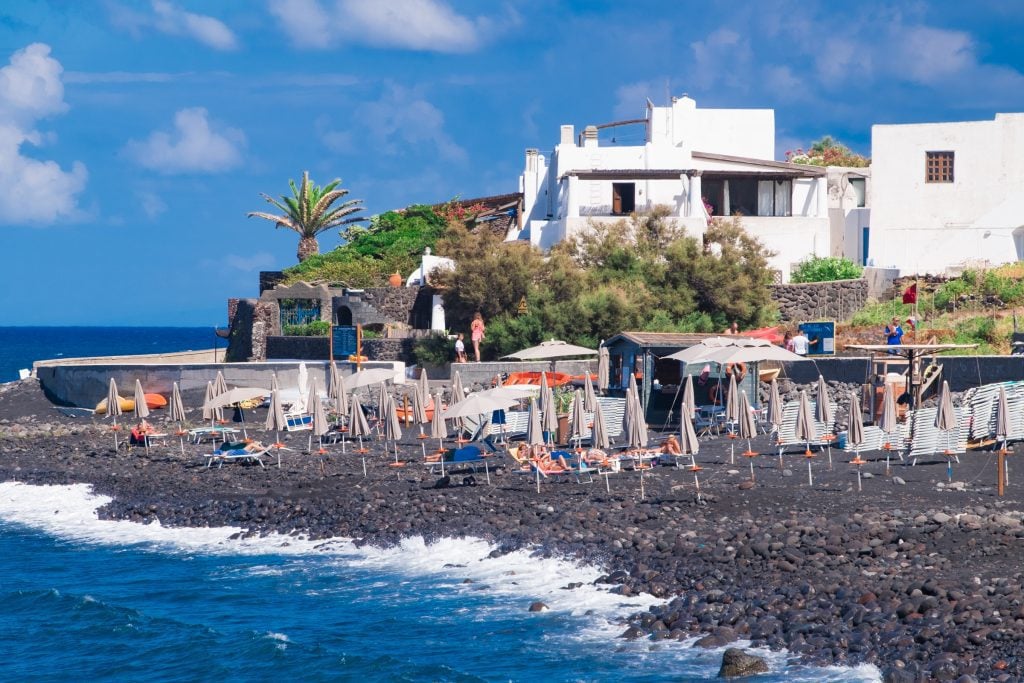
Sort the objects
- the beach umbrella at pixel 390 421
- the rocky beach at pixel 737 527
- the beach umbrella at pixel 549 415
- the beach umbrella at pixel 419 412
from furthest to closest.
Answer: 1. the beach umbrella at pixel 419 412
2. the beach umbrella at pixel 390 421
3. the beach umbrella at pixel 549 415
4. the rocky beach at pixel 737 527

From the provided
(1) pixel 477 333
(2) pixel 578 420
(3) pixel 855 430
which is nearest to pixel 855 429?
(3) pixel 855 430

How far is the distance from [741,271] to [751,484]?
19016mm

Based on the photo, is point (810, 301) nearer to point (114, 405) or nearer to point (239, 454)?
point (239, 454)

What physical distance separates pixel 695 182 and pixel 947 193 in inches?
384

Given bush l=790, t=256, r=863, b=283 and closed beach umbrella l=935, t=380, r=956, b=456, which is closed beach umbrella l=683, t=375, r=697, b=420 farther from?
bush l=790, t=256, r=863, b=283

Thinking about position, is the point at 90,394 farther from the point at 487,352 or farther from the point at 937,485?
the point at 937,485

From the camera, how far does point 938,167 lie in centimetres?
4753

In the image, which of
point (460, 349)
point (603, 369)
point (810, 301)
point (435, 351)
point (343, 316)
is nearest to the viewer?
point (603, 369)

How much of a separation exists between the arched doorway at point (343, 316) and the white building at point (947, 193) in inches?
772

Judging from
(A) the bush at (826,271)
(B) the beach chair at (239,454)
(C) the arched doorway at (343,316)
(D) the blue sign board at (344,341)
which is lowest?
(B) the beach chair at (239,454)

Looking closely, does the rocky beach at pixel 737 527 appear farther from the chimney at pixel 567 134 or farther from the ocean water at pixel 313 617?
the chimney at pixel 567 134

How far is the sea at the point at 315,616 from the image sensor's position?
16.2 metres

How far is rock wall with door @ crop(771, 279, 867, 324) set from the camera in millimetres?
42750

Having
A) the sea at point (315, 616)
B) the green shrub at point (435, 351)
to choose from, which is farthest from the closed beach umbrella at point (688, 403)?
the green shrub at point (435, 351)
